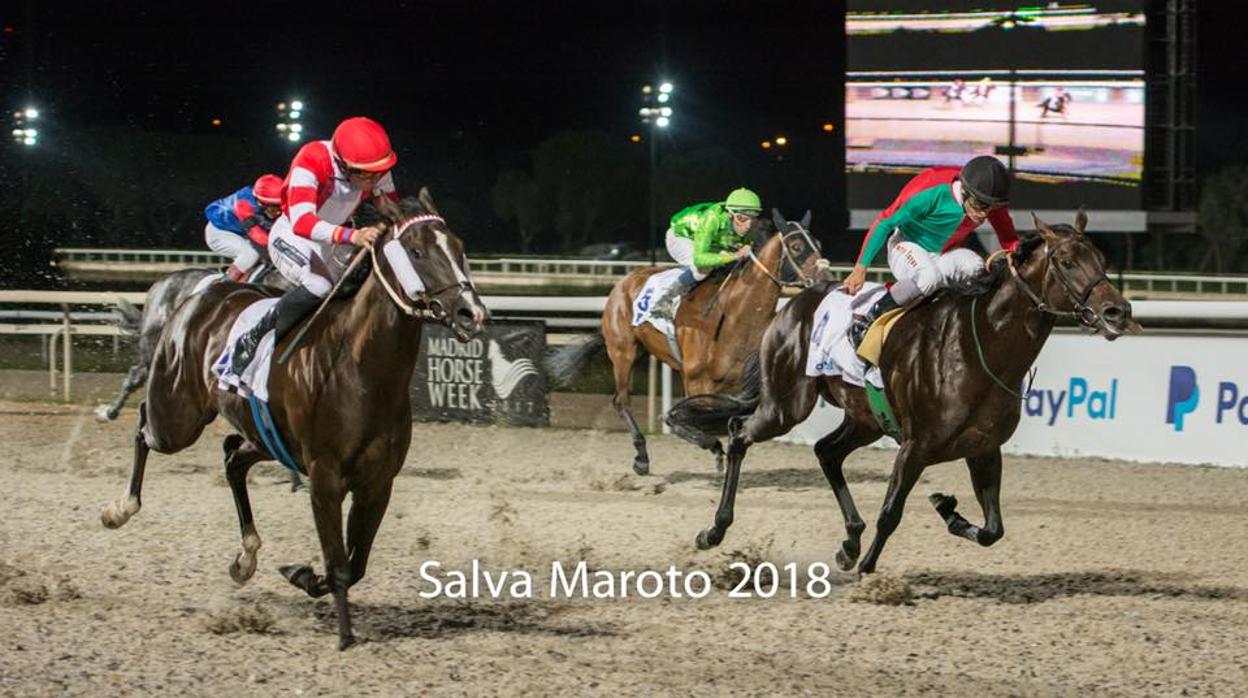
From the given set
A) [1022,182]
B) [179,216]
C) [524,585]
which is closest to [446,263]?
[524,585]

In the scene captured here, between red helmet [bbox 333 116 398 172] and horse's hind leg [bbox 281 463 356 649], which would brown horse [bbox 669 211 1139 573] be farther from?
red helmet [bbox 333 116 398 172]

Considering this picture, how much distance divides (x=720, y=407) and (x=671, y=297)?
8.94 feet

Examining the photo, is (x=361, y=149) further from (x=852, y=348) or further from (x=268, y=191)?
(x=268, y=191)

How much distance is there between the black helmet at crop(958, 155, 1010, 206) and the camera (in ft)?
20.1

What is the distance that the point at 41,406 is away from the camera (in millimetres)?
13445

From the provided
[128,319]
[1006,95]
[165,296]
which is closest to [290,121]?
[1006,95]

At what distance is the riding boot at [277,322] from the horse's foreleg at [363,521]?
2.16 ft

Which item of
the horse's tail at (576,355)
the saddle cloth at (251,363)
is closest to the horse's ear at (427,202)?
the saddle cloth at (251,363)

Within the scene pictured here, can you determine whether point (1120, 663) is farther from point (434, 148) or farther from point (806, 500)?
point (434, 148)

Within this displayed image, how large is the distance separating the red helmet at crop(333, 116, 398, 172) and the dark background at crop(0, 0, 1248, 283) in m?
18.1

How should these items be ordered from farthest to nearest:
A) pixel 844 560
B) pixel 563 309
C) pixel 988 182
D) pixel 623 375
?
1. pixel 563 309
2. pixel 623 375
3. pixel 844 560
4. pixel 988 182

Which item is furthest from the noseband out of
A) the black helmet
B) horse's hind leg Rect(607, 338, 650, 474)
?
horse's hind leg Rect(607, 338, 650, 474)

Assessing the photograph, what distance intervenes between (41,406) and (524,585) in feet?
28.7

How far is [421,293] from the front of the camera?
4.91 metres
